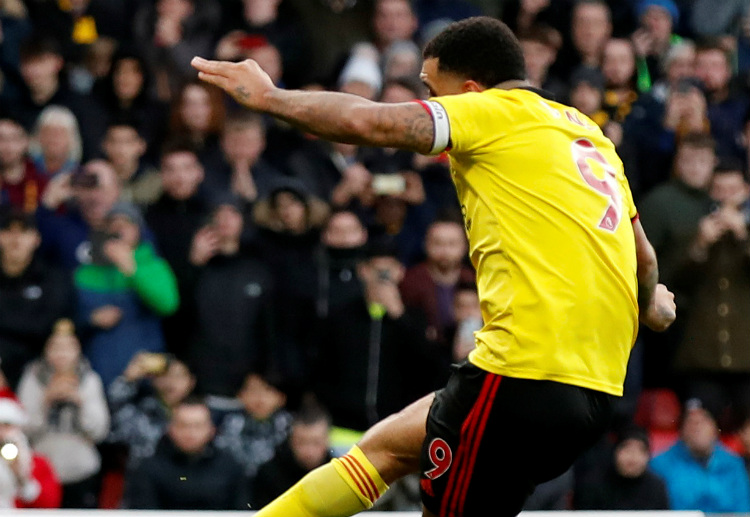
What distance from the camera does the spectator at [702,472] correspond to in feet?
29.1

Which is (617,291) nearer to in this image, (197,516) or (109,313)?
(197,516)

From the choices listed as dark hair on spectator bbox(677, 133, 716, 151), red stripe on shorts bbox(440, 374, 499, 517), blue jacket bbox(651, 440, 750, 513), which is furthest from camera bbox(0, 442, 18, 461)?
dark hair on spectator bbox(677, 133, 716, 151)

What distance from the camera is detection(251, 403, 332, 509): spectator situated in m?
8.34

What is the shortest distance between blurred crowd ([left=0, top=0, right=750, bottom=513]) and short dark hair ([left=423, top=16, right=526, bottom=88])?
4131 mm

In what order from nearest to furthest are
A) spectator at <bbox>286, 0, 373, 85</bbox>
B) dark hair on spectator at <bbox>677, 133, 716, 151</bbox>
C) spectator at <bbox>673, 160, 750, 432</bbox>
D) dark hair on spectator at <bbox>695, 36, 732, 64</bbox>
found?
1. spectator at <bbox>673, 160, 750, 432</bbox>
2. dark hair on spectator at <bbox>677, 133, 716, 151</bbox>
3. dark hair on spectator at <bbox>695, 36, 732, 64</bbox>
4. spectator at <bbox>286, 0, 373, 85</bbox>

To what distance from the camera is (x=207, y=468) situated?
8375 mm

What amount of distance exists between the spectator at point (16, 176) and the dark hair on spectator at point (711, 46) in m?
4.67

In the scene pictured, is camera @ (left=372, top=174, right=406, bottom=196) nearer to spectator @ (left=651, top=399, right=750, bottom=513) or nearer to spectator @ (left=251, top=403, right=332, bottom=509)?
spectator @ (left=251, top=403, right=332, bottom=509)

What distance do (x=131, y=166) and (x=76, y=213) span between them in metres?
0.55

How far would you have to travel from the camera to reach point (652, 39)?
35.3 ft

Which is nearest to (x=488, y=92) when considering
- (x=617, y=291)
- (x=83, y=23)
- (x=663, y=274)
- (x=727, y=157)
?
(x=617, y=291)

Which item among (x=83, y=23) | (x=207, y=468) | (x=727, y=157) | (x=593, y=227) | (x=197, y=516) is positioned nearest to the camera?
(x=593, y=227)

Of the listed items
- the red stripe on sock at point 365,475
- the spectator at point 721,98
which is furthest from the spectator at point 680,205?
the red stripe on sock at point 365,475

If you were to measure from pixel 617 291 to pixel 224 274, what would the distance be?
4.80 meters
